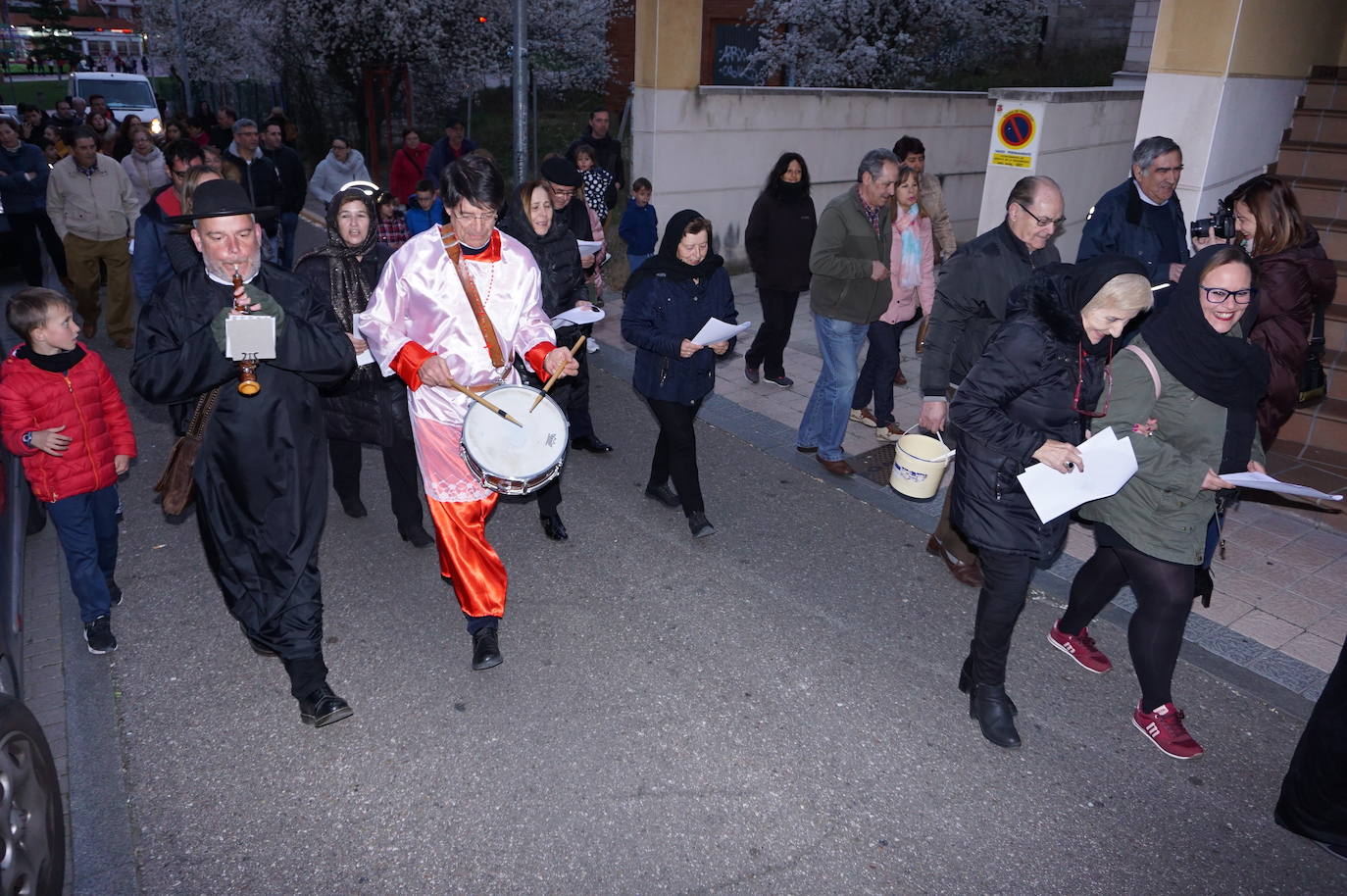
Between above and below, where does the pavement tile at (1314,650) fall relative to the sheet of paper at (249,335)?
below

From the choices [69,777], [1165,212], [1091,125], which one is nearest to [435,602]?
[69,777]

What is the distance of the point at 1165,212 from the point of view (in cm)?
586

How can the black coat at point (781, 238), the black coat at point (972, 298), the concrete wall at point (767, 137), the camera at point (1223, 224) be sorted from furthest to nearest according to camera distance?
the concrete wall at point (767, 137) → the black coat at point (781, 238) → the camera at point (1223, 224) → the black coat at point (972, 298)

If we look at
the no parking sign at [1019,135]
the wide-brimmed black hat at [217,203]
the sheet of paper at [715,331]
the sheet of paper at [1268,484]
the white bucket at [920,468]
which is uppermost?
the no parking sign at [1019,135]

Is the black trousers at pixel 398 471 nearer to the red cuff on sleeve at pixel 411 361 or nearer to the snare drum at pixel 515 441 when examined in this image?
the red cuff on sleeve at pixel 411 361

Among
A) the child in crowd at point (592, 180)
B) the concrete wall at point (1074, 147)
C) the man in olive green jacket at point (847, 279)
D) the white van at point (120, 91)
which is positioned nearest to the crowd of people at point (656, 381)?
the man in olive green jacket at point (847, 279)

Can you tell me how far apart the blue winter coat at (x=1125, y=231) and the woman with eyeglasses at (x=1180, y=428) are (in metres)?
2.02

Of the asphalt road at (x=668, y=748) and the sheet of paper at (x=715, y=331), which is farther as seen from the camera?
the sheet of paper at (x=715, y=331)

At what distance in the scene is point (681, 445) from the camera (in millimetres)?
5562

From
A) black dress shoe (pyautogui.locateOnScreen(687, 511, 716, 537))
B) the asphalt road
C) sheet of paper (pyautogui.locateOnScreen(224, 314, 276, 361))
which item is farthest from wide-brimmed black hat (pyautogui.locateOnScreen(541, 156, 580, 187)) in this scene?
sheet of paper (pyautogui.locateOnScreen(224, 314, 276, 361))

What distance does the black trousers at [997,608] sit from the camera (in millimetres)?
3865

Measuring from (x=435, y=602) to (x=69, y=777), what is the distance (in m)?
1.73

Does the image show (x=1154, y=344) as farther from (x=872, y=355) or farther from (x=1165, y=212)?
(x=872, y=355)

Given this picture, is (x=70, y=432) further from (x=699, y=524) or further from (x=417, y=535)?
(x=699, y=524)
